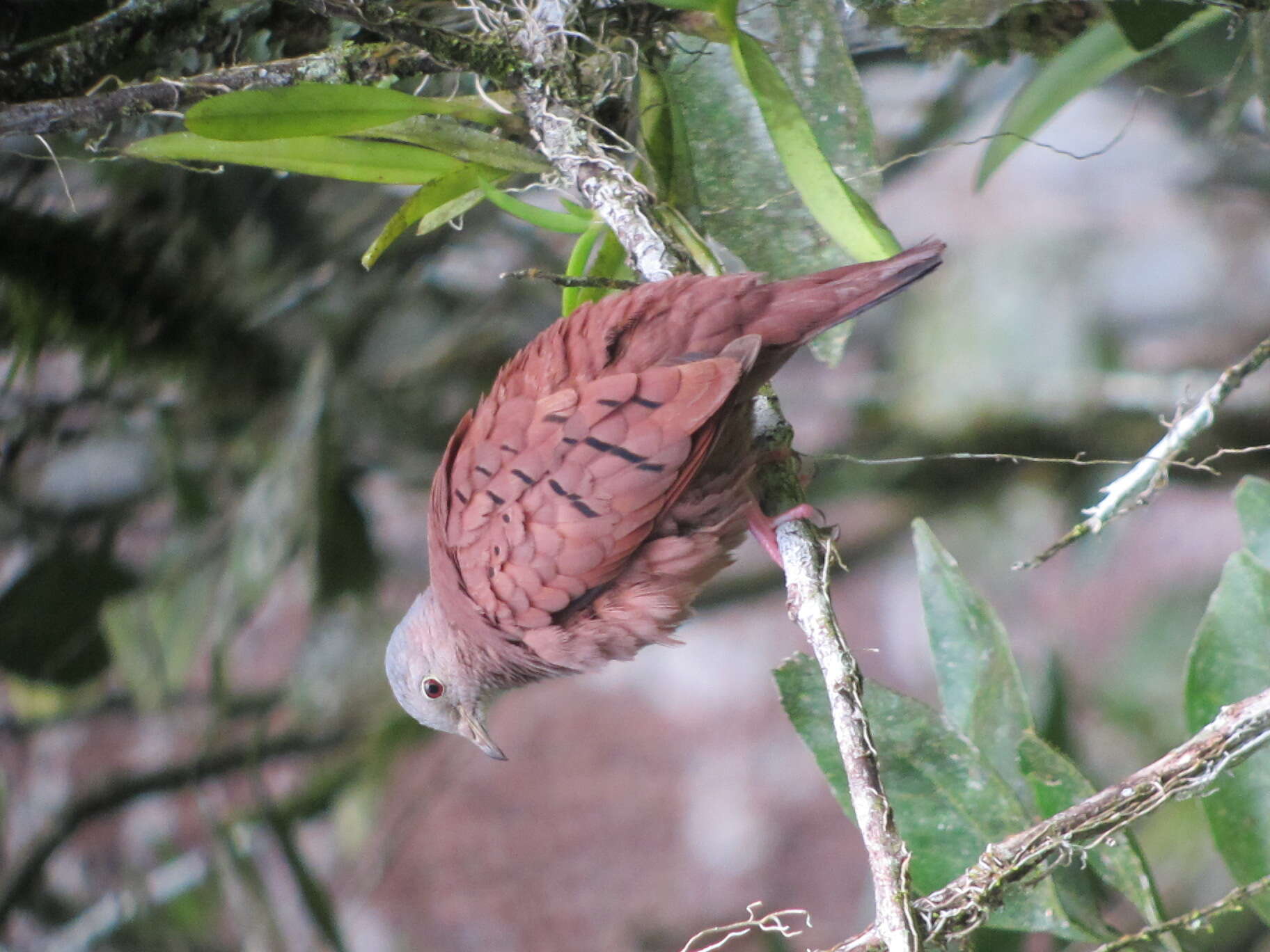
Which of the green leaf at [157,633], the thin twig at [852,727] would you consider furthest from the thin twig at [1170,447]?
the green leaf at [157,633]

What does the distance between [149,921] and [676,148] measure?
2229 millimetres

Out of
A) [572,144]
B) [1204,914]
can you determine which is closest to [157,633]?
[572,144]

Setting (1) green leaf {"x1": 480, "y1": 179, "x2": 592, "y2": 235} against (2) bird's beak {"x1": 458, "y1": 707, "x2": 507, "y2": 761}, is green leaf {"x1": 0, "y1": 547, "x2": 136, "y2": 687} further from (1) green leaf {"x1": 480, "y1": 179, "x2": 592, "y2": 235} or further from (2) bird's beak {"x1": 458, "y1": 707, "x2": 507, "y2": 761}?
(1) green leaf {"x1": 480, "y1": 179, "x2": 592, "y2": 235}

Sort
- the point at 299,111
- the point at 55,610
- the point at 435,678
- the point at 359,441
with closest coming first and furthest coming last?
the point at 299,111, the point at 435,678, the point at 55,610, the point at 359,441

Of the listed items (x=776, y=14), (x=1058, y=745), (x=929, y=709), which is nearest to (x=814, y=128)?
(x=776, y=14)

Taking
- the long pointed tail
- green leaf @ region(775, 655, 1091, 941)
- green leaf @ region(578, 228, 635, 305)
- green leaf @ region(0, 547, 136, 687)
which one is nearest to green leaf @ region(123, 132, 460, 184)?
green leaf @ region(578, 228, 635, 305)

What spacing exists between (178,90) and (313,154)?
0.58 feet

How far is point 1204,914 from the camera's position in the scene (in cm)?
104

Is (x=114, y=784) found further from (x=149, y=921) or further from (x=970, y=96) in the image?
(x=970, y=96)

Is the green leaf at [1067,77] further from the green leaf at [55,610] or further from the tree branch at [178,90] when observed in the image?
the green leaf at [55,610]

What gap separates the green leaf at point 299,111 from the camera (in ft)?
3.68

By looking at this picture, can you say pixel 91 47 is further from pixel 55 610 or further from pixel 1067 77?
pixel 1067 77

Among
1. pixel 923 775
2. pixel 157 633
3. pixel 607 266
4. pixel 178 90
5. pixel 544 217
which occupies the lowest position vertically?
pixel 157 633

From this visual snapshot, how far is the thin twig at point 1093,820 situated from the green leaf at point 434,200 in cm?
98
